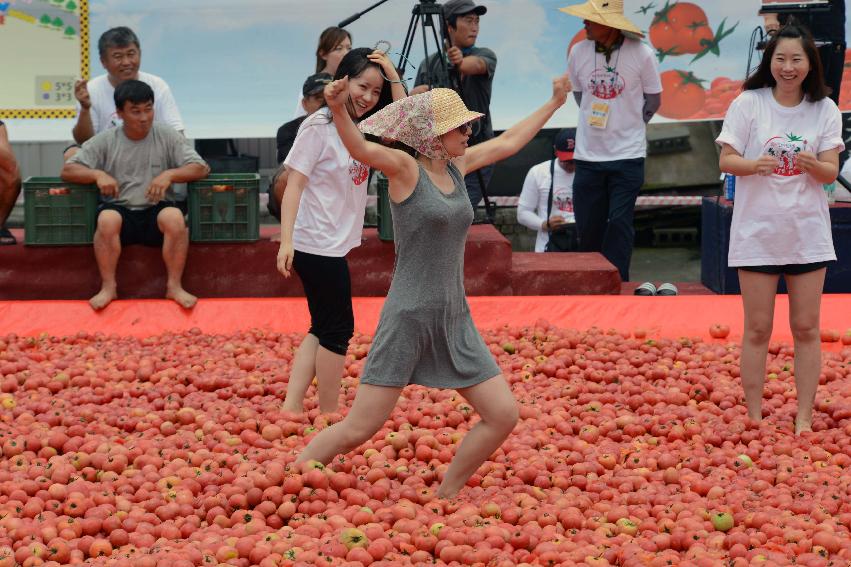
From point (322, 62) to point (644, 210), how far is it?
481cm

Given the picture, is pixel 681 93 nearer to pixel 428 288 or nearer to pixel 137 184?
pixel 137 184

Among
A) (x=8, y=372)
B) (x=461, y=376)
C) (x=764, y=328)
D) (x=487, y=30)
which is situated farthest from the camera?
(x=487, y=30)

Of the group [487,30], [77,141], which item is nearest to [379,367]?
[77,141]

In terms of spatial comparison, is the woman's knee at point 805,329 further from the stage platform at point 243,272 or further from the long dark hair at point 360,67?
the stage platform at point 243,272

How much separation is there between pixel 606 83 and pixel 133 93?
2.95 m

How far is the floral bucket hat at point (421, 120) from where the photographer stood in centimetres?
416

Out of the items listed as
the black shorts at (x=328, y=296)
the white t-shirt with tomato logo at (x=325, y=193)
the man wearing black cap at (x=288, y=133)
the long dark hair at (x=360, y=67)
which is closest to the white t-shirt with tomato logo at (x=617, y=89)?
the man wearing black cap at (x=288, y=133)

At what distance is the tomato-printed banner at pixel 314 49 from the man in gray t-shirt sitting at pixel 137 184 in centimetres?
249

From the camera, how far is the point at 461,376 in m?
4.21

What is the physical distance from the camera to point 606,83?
8227 millimetres

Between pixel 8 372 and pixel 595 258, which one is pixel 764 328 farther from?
pixel 8 372

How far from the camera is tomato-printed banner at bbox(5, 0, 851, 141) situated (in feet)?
33.2

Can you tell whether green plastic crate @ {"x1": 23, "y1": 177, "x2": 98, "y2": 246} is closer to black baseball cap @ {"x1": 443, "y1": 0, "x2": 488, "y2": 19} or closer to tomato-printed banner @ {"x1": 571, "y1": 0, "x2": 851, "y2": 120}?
black baseball cap @ {"x1": 443, "y1": 0, "x2": 488, "y2": 19}

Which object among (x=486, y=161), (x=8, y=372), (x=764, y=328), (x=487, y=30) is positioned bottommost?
(x=8, y=372)
